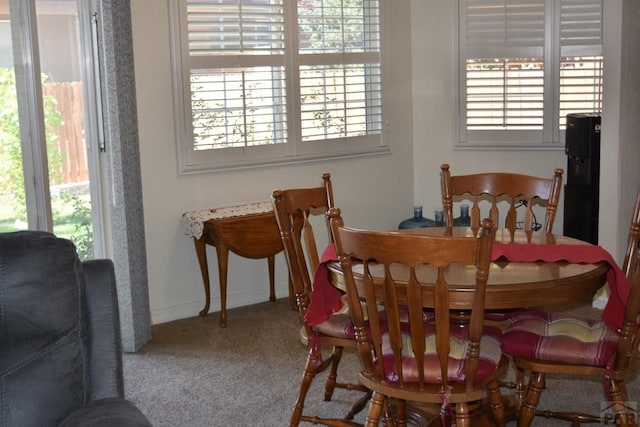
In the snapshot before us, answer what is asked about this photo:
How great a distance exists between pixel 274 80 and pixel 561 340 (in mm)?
2800

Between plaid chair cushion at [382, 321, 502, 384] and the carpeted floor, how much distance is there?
757mm

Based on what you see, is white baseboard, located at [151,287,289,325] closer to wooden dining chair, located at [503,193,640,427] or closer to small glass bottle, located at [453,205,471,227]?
small glass bottle, located at [453,205,471,227]

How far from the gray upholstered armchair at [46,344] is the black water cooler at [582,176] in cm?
336

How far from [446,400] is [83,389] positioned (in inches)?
40.8

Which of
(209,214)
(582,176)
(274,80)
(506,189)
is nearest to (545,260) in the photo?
(506,189)

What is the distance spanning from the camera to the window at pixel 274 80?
480 cm

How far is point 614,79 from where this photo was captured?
438 cm

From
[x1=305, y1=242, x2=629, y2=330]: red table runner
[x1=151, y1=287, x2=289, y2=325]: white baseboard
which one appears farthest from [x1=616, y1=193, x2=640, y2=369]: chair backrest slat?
[x1=151, y1=287, x2=289, y2=325]: white baseboard

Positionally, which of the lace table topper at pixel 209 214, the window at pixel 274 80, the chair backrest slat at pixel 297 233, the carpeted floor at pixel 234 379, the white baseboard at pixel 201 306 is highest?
the window at pixel 274 80

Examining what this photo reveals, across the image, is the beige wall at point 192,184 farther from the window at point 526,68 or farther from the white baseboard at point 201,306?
the window at point 526,68

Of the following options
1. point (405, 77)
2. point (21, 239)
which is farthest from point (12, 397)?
point (405, 77)

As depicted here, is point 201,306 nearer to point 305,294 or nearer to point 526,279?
point 305,294

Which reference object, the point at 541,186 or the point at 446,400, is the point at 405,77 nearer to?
the point at 541,186

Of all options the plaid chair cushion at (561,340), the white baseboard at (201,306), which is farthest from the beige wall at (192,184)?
the plaid chair cushion at (561,340)
